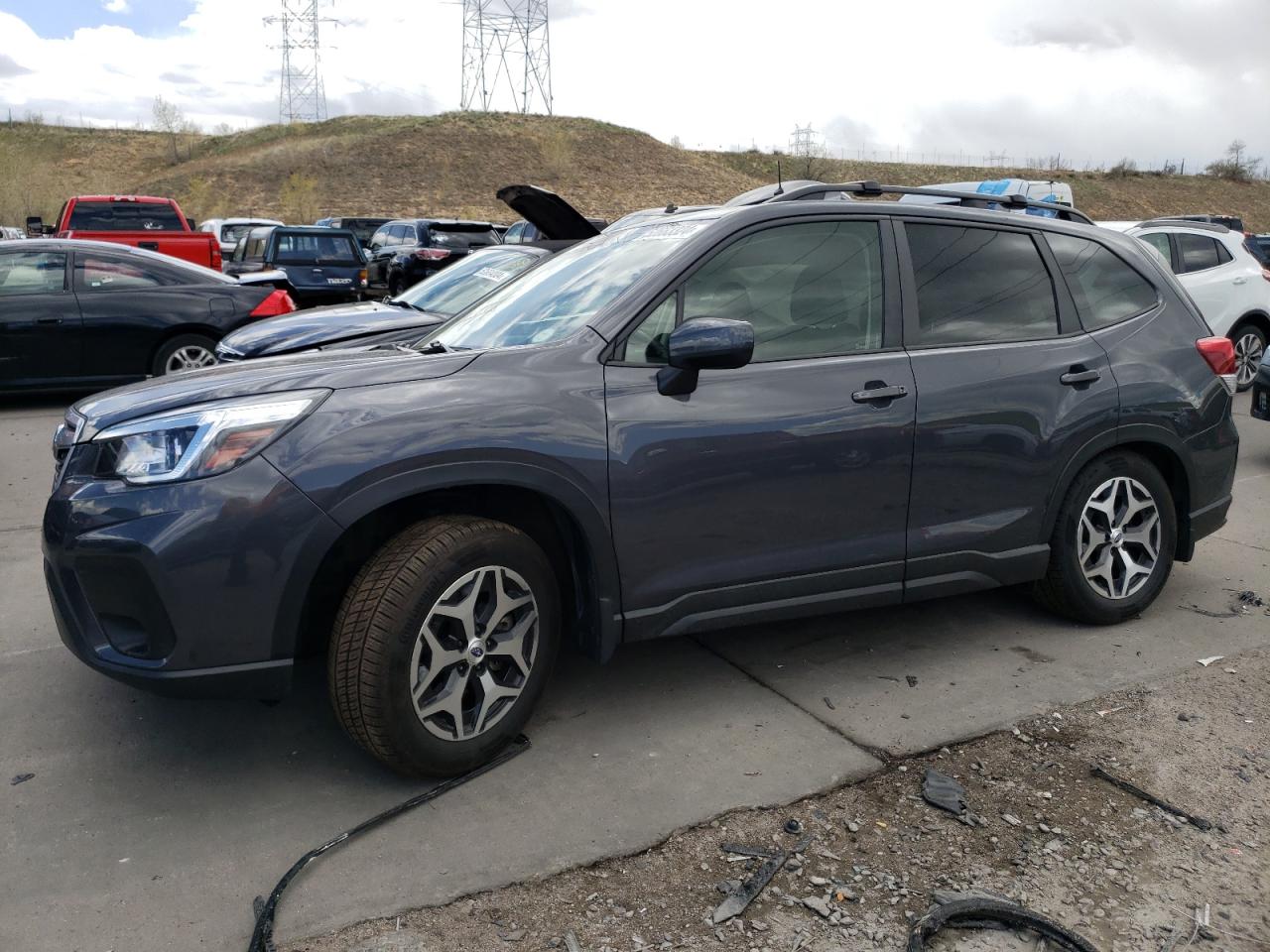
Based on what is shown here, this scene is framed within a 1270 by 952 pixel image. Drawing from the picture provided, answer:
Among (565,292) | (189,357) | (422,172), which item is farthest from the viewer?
(422,172)

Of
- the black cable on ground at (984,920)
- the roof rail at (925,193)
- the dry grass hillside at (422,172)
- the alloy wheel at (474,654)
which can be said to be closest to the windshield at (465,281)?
the roof rail at (925,193)

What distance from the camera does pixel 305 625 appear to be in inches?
132

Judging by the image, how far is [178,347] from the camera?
9.84 meters

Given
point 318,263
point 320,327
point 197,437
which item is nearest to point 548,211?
point 320,327

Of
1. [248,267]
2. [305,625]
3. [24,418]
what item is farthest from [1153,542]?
[248,267]

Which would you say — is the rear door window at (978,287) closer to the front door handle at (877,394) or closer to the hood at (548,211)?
the front door handle at (877,394)

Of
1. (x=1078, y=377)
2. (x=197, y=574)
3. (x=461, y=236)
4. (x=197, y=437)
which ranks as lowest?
(x=197, y=574)

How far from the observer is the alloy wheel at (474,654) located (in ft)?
10.4

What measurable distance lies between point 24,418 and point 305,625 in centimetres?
748

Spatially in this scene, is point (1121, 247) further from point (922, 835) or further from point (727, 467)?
point (922, 835)

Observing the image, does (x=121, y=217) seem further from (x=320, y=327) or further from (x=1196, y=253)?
(x=1196, y=253)

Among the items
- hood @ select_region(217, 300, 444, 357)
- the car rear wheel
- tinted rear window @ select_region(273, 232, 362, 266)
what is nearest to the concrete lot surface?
hood @ select_region(217, 300, 444, 357)

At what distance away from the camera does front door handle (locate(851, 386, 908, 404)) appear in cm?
380

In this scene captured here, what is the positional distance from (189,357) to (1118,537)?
8355 mm
